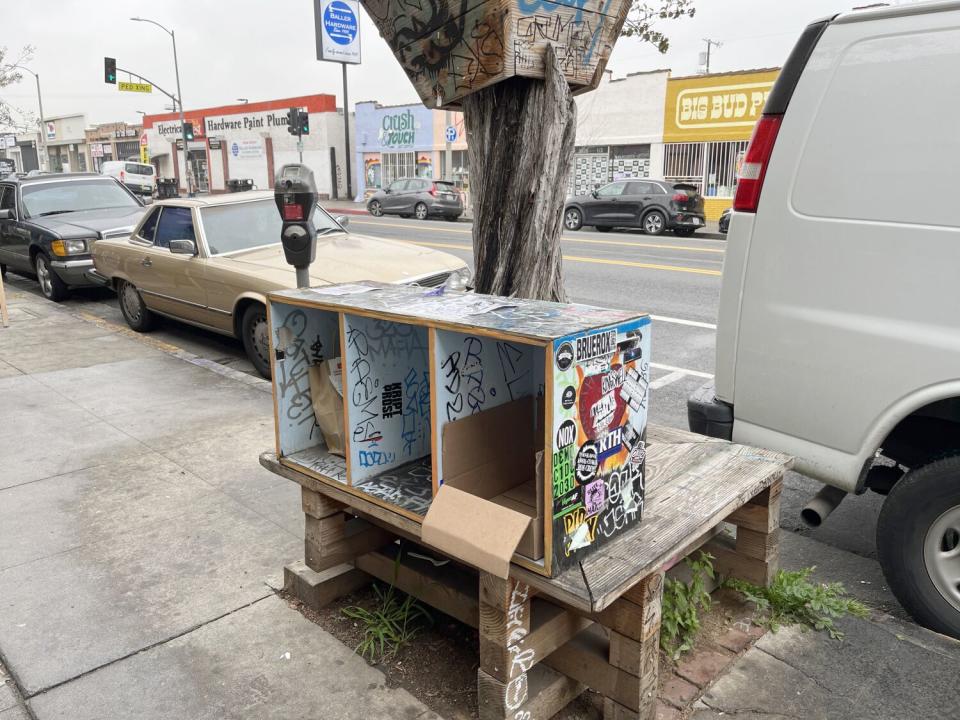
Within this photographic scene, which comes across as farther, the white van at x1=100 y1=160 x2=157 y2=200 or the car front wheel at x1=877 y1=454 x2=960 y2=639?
the white van at x1=100 y1=160 x2=157 y2=200

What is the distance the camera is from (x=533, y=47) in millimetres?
3178

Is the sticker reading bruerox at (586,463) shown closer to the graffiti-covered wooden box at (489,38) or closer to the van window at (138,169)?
the graffiti-covered wooden box at (489,38)

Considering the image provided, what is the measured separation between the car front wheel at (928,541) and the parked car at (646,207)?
18017mm

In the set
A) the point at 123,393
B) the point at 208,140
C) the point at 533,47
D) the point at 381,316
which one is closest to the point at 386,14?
the point at 533,47

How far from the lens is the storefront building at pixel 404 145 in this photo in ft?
115

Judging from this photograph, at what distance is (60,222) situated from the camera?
10766 mm

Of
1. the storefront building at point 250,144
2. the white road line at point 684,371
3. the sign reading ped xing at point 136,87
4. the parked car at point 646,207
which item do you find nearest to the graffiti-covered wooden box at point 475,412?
the white road line at point 684,371

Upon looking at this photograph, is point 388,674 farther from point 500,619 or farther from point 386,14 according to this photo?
point 386,14

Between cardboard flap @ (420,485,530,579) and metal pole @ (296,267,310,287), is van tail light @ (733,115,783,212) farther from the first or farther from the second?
metal pole @ (296,267,310,287)

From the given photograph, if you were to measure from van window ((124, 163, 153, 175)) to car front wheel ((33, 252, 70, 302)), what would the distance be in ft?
102

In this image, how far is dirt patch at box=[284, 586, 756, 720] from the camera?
2.65 meters

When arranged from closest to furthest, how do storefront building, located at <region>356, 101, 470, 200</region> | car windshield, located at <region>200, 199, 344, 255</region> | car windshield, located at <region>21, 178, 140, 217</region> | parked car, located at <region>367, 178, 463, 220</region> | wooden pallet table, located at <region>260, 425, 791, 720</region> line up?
wooden pallet table, located at <region>260, 425, 791, 720</region>, car windshield, located at <region>200, 199, 344, 255</region>, car windshield, located at <region>21, 178, 140, 217</region>, parked car, located at <region>367, 178, 463, 220</region>, storefront building, located at <region>356, 101, 470, 200</region>

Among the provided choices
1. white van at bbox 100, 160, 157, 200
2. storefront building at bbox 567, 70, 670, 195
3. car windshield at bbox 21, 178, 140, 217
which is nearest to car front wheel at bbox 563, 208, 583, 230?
storefront building at bbox 567, 70, 670, 195

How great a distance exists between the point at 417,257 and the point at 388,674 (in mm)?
4942
